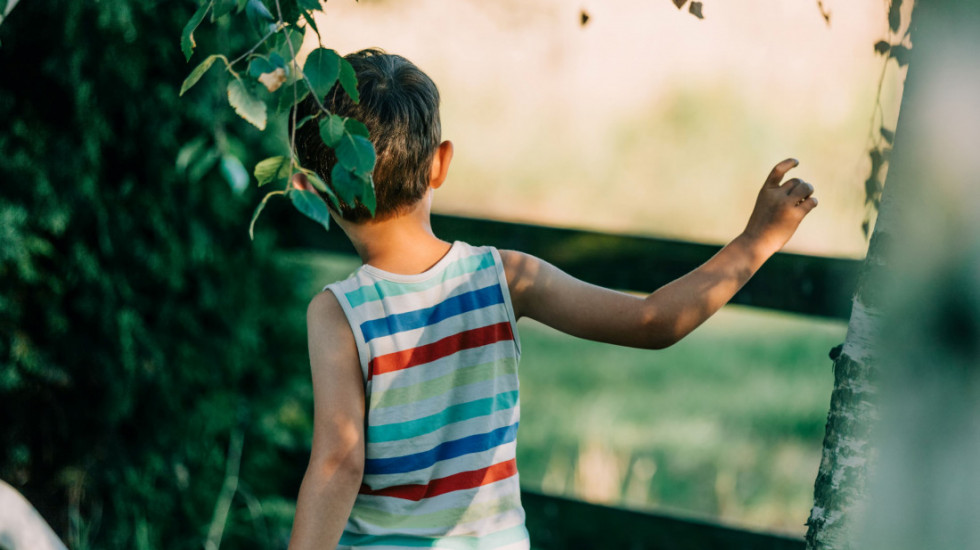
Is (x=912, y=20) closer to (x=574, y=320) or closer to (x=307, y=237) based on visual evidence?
(x=574, y=320)

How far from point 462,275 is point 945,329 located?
67 cm

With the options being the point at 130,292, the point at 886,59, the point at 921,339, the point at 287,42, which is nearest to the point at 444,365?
the point at 287,42

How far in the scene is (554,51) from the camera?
2381 mm

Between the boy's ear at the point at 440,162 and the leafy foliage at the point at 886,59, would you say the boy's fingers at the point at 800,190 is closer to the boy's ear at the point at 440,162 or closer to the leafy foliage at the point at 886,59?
the leafy foliage at the point at 886,59

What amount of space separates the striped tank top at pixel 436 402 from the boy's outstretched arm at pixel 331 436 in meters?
0.03

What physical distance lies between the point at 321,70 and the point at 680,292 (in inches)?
21.6

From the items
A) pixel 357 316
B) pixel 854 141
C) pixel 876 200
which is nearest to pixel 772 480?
pixel 854 141

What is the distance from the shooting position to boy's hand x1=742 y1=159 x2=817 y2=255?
1.13 metres

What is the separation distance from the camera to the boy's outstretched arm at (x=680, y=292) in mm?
1112

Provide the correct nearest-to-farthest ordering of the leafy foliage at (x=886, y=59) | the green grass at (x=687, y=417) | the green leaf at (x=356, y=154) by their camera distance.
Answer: the green leaf at (x=356, y=154)
the leafy foliage at (x=886, y=59)
the green grass at (x=687, y=417)

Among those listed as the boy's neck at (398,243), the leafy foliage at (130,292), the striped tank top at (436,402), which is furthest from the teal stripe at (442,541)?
the leafy foliage at (130,292)

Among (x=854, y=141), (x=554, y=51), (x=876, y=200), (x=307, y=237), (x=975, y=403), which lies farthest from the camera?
(x=307, y=237)

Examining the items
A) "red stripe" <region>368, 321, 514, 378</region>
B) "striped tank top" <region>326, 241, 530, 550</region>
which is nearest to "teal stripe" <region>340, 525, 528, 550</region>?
"striped tank top" <region>326, 241, 530, 550</region>

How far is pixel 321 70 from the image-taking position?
0.87 metres
